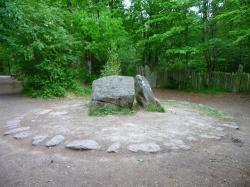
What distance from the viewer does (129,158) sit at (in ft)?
11.0

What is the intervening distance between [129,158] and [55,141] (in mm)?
1339

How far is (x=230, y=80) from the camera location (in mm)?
10531

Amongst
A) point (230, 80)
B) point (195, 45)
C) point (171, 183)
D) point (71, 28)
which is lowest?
point (171, 183)

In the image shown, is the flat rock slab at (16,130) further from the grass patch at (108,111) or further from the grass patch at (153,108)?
the grass patch at (153,108)

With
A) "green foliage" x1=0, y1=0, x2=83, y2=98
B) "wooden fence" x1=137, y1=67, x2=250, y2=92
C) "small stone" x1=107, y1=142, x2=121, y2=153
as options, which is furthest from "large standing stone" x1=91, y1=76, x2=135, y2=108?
"wooden fence" x1=137, y1=67, x2=250, y2=92

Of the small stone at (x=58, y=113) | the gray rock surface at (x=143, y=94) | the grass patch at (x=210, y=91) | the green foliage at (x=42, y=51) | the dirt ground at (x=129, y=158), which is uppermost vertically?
the green foliage at (x=42, y=51)

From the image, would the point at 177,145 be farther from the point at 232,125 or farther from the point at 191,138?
the point at 232,125

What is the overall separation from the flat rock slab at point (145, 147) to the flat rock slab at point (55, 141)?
1173 mm

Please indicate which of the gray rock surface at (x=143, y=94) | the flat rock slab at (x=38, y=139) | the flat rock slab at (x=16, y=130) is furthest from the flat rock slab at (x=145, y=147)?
the gray rock surface at (x=143, y=94)

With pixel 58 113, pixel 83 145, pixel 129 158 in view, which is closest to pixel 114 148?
pixel 129 158

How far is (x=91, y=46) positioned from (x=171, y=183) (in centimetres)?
922

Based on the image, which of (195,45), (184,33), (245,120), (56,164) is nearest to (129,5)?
(184,33)

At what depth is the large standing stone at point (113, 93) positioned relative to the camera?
572 centimetres

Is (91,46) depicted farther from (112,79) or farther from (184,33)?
(112,79)
